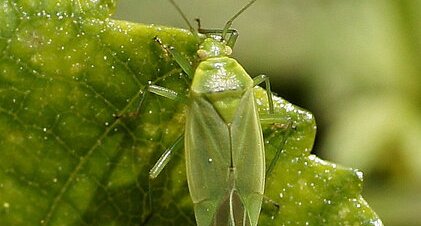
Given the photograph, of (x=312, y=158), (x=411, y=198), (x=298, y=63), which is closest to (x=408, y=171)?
(x=411, y=198)

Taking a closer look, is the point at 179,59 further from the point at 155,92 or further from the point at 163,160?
the point at 163,160

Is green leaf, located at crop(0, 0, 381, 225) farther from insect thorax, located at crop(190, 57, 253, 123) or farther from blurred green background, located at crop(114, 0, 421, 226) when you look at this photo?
blurred green background, located at crop(114, 0, 421, 226)

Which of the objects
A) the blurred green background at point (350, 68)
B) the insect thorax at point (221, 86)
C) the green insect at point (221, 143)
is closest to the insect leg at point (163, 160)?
the green insect at point (221, 143)

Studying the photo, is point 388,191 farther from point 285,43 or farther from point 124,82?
point 124,82

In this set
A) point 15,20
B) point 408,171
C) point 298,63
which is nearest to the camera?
point 15,20

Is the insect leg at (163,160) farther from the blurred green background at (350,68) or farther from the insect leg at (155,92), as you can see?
the blurred green background at (350,68)

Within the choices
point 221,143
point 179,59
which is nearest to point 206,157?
point 221,143
